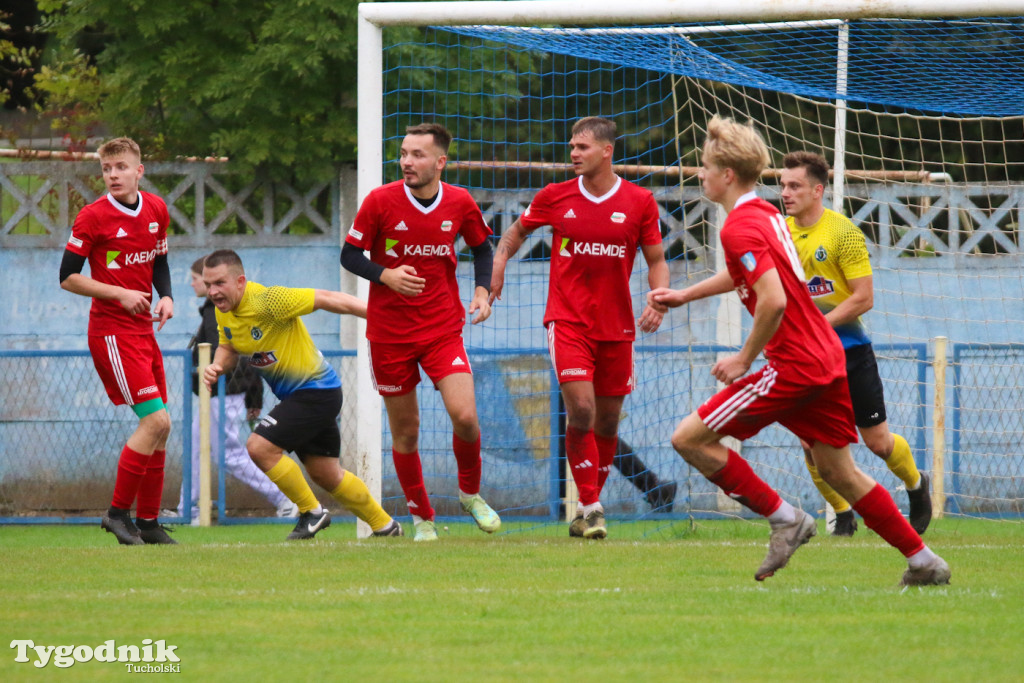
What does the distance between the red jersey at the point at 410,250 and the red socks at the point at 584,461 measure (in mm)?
980

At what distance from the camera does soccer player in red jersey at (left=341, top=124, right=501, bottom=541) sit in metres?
7.86

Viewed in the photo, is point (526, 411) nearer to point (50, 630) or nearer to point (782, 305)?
point (782, 305)

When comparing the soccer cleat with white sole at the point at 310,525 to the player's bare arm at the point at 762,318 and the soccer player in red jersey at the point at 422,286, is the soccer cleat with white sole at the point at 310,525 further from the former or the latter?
the player's bare arm at the point at 762,318

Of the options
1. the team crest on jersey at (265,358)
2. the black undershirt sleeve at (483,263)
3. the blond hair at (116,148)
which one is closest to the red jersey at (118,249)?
the blond hair at (116,148)

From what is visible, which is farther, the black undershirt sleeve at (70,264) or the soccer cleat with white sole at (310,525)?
the soccer cleat with white sole at (310,525)

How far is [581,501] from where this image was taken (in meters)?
8.16

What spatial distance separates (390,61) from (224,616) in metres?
8.13

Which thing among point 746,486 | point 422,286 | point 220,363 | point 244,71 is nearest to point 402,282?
point 422,286

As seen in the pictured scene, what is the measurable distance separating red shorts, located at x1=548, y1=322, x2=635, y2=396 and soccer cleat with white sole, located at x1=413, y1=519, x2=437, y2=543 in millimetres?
1285

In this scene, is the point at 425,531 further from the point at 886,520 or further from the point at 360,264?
the point at 886,520

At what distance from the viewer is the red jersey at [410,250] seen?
311 inches

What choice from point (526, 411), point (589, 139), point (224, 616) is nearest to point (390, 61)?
point (526, 411)

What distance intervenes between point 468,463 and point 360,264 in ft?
4.69

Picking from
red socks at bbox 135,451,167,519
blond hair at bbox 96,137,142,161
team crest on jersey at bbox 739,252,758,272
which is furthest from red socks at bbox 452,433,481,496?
team crest on jersey at bbox 739,252,758,272
